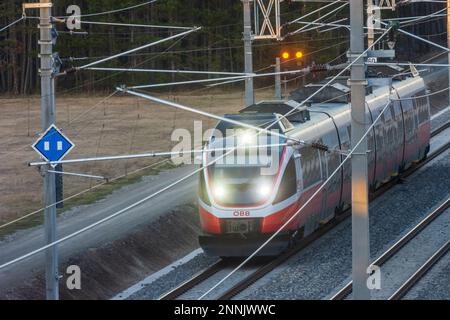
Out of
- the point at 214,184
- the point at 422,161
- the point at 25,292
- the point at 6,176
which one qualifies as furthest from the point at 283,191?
the point at 6,176

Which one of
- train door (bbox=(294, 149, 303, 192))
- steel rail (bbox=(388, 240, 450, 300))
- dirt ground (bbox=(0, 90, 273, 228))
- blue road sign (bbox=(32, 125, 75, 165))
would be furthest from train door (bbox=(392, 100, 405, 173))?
blue road sign (bbox=(32, 125, 75, 165))


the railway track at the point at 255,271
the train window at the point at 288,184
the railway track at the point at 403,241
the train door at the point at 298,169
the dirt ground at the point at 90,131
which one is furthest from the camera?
the dirt ground at the point at 90,131

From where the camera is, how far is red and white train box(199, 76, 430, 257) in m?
21.4

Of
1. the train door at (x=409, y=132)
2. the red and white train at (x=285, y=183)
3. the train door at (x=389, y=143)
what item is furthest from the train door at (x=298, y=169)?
the train door at (x=409, y=132)

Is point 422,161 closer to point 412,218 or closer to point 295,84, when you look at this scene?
point 412,218

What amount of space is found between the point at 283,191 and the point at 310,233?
2.34 m

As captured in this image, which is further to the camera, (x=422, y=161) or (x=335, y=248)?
(x=422, y=161)

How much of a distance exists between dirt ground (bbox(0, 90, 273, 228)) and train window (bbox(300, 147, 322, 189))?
8637 millimetres

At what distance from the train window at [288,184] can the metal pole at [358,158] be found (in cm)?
575

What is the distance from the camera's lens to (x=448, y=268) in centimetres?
2117

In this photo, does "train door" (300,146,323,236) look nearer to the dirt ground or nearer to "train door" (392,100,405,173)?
"train door" (392,100,405,173)

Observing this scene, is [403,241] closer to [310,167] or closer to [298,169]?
[310,167]

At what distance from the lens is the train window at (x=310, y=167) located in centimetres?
2266

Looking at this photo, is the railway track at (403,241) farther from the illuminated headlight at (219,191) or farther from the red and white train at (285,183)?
the illuminated headlight at (219,191)
